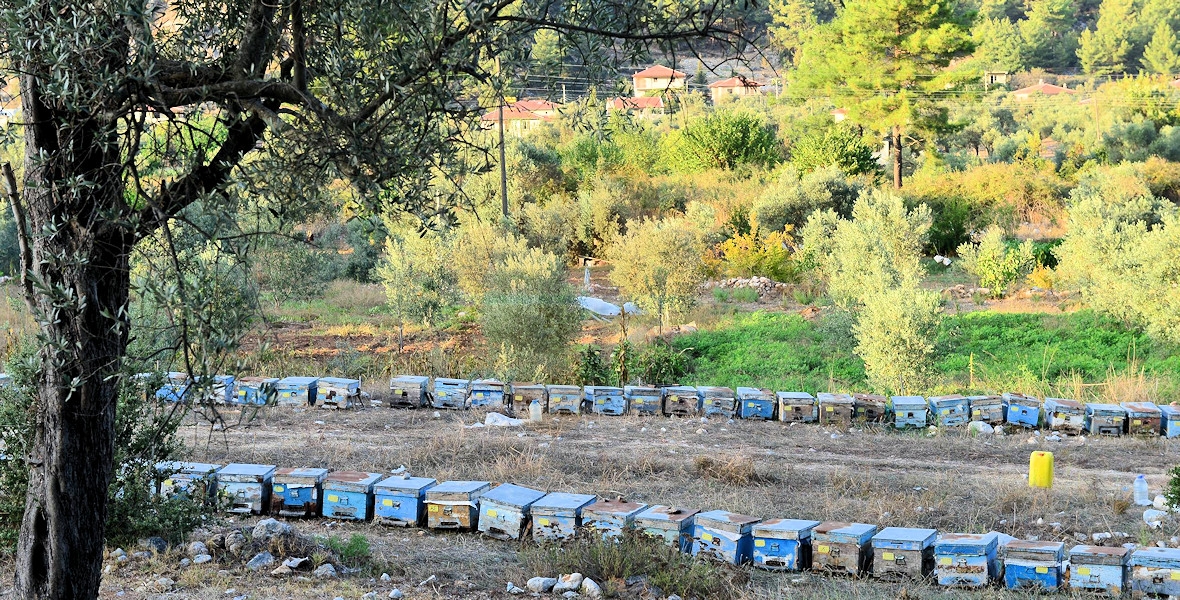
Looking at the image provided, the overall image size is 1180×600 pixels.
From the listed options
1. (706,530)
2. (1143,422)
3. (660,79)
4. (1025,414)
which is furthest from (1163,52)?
(706,530)

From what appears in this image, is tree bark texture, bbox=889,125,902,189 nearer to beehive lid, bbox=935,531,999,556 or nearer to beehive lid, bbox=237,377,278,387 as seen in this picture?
beehive lid, bbox=237,377,278,387

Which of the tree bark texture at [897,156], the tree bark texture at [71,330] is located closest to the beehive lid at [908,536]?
the tree bark texture at [71,330]

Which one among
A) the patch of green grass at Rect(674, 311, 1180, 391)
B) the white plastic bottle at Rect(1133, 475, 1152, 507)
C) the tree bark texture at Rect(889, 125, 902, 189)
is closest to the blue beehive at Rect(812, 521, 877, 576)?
the white plastic bottle at Rect(1133, 475, 1152, 507)

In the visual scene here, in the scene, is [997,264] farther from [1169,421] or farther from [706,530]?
[706,530]

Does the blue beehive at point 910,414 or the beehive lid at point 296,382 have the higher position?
the beehive lid at point 296,382

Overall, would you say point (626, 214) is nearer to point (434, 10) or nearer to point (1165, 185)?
point (1165, 185)

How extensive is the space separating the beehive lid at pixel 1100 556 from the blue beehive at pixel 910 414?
4949 millimetres

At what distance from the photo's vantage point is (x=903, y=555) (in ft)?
21.6

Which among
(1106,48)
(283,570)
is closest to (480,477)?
(283,570)

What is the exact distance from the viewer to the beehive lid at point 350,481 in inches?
301

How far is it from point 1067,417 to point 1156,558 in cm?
526

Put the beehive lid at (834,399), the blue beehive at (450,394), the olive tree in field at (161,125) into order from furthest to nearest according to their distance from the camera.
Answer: the blue beehive at (450,394) < the beehive lid at (834,399) < the olive tree in field at (161,125)

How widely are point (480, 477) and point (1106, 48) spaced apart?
76.7 meters

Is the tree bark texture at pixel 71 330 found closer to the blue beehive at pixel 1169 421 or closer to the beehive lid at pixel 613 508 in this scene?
the beehive lid at pixel 613 508
